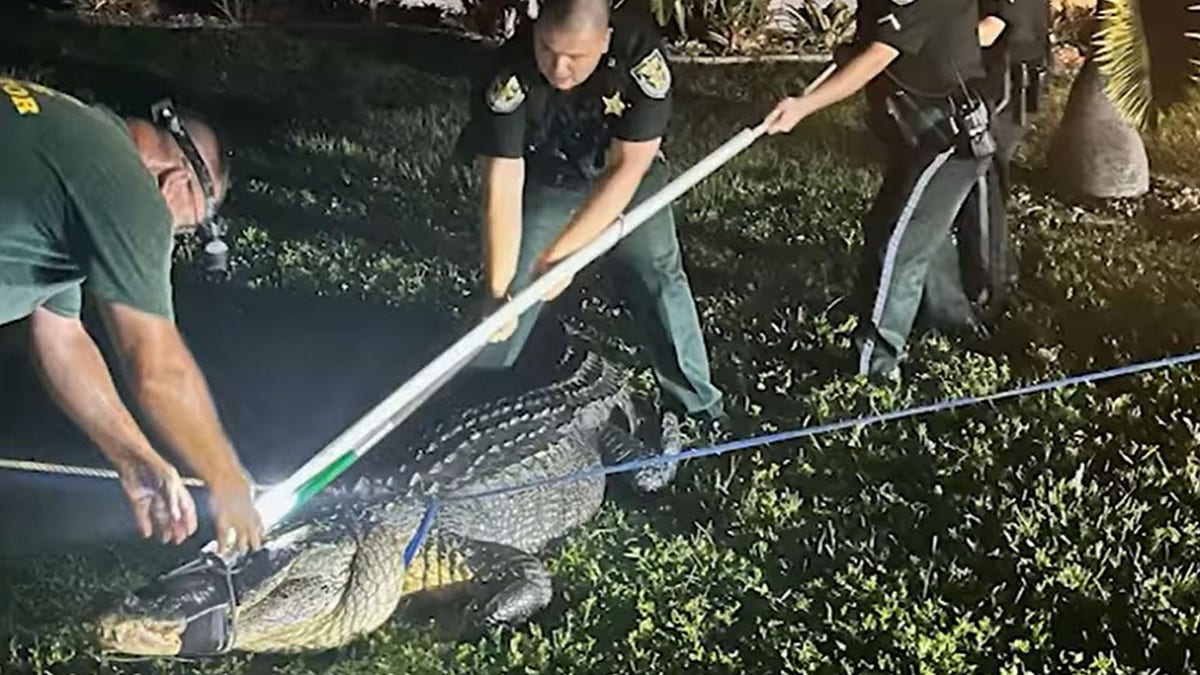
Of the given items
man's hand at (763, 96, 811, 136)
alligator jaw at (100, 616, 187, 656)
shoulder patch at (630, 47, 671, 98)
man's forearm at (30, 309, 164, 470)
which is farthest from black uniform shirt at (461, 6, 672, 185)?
alligator jaw at (100, 616, 187, 656)

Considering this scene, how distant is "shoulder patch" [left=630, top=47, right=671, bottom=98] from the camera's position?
163 centimetres

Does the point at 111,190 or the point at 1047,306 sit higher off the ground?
the point at 111,190

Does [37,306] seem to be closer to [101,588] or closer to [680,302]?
[101,588]

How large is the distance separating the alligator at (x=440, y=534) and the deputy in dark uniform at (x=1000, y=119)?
0.36 m

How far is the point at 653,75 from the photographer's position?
1.64 metres

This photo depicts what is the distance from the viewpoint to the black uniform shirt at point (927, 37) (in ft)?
5.42

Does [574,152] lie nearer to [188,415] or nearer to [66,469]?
[188,415]

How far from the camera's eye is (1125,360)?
1748 millimetres

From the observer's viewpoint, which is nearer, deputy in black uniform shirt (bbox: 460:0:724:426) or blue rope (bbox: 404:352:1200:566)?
deputy in black uniform shirt (bbox: 460:0:724:426)

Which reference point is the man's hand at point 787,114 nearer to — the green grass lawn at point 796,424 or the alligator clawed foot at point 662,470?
the green grass lawn at point 796,424

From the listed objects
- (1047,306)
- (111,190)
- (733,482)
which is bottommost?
(733,482)

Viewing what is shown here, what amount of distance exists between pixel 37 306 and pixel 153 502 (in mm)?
228

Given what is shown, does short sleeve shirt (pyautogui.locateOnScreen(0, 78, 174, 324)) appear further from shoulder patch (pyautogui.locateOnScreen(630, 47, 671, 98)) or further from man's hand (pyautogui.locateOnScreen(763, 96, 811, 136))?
man's hand (pyautogui.locateOnScreen(763, 96, 811, 136))

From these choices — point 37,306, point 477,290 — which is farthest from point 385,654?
point 37,306
